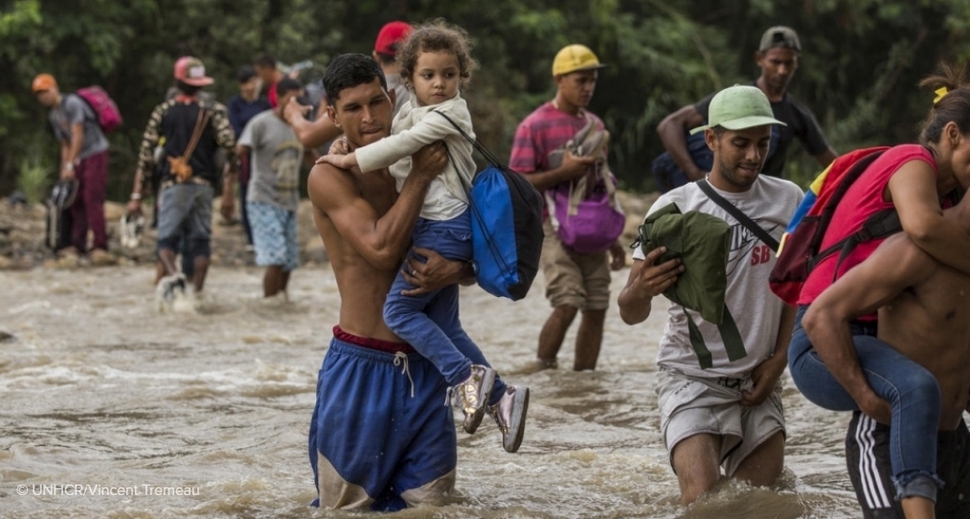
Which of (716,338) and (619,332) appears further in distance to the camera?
(619,332)

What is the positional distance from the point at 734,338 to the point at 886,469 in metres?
0.98

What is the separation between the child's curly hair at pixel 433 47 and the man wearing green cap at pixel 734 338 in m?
0.84

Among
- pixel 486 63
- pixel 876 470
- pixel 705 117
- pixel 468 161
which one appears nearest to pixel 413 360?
pixel 468 161

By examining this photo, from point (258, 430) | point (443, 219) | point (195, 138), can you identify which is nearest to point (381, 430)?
point (443, 219)

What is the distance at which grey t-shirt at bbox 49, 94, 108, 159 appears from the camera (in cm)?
1477

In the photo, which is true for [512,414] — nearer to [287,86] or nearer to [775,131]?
[775,131]

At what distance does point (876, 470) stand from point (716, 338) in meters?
1.08

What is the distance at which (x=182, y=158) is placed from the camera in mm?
11617

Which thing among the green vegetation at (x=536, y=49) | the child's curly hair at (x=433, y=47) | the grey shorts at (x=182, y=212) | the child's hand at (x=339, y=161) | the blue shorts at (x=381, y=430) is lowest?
the blue shorts at (x=381, y=430)

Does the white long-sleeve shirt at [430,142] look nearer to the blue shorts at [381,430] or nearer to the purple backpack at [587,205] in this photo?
the blue shorts at [381,430]

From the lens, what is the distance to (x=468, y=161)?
4.79 meters

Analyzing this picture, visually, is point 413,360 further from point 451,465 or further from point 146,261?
point 146,261

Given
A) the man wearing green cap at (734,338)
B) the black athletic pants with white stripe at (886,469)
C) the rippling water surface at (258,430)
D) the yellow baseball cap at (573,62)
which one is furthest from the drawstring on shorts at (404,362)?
the yellow baseball cap at (573,62)

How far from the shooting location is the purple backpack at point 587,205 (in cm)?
811
